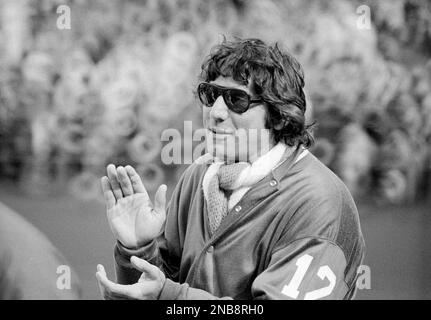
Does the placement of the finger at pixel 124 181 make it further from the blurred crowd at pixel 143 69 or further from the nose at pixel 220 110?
the blurred crowd at pixel 143 69

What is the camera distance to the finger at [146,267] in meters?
1.44

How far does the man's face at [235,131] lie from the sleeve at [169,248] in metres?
0.16

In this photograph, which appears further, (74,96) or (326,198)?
(74,96)

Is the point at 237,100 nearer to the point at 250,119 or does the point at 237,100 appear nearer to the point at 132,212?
the point at 250,119

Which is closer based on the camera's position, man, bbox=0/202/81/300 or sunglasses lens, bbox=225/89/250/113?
sunglasses lens, bbox=225/89/250/113

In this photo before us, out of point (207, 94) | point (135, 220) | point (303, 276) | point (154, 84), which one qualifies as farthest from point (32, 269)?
point (303, 276)

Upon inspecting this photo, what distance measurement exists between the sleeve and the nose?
20 centimetres

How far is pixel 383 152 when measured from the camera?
8.30ft

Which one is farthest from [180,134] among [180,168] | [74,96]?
[74,96]

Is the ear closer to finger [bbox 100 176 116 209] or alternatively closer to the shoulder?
the shoulder

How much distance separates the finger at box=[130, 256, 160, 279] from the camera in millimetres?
1441

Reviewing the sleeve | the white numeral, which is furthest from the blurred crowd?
the white numeral

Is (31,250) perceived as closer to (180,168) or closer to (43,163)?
(43,163)
